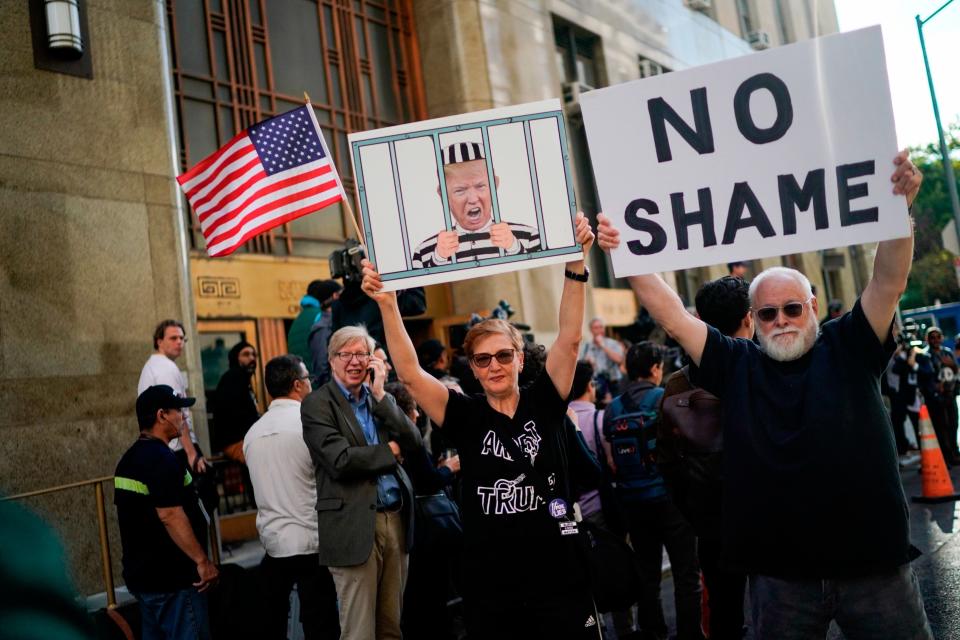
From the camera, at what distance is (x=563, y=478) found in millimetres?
3691

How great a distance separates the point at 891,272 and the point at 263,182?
538 cm

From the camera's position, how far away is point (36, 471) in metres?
7.88

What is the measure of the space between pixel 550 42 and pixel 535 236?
48.0 feet

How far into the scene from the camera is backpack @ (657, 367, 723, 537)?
455cm

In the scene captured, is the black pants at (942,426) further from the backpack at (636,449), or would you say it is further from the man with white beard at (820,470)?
the man with white beard at (820,470)

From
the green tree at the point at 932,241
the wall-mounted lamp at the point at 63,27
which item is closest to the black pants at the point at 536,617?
the wall-mounted lamp at the point at 63,27

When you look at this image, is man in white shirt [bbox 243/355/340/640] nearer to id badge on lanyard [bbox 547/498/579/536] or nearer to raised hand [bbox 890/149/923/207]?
id badge on lanyard [bbox 547/498/579/536]

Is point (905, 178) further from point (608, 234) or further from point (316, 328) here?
point (316, 328)

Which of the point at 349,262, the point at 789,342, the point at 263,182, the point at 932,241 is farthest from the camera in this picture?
the point at 932,241

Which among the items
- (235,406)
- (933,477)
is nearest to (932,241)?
(933,477)

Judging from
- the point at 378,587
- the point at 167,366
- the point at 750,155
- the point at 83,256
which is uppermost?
the point at 83,256

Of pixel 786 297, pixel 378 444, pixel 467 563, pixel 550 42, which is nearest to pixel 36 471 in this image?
pixel 378 444

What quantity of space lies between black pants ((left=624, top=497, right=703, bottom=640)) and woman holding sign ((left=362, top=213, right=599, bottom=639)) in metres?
2.19

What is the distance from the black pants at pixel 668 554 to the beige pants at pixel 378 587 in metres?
1.45
